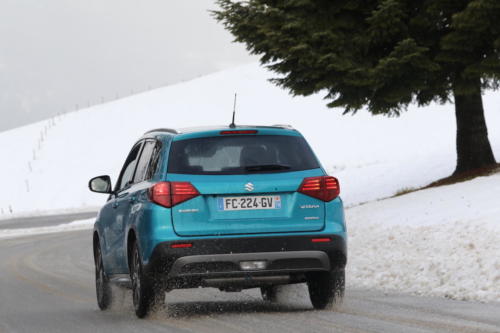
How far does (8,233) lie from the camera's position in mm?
38219

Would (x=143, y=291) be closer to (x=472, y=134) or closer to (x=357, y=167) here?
(x=472, y=134)

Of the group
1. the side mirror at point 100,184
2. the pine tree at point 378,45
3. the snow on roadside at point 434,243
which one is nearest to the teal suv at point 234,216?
the side mirror at point 100,184

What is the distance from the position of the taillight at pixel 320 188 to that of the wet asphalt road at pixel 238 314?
44.5 inches

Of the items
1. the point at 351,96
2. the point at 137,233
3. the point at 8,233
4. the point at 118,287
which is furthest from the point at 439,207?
the point at 8,233

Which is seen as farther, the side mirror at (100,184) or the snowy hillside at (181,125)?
the snowy hillside at (181,125)

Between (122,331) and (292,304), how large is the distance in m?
2.46

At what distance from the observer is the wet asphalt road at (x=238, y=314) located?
8391 millimetres

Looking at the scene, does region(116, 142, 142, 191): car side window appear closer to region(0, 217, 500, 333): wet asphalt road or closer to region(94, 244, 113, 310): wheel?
region(94, 244, 113, 310): wheel

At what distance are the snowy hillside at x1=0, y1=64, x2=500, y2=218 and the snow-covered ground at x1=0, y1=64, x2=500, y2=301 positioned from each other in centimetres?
14

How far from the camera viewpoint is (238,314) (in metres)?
9.56

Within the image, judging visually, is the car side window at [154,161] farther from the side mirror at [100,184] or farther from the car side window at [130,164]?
the side mirror at [100,184]

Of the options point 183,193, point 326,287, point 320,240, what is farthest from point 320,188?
point 183,193

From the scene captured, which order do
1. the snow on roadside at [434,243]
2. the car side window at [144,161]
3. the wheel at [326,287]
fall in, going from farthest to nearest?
the snow on roadside at [434,243]
the car side window at [144,161]
the wheel at [326,287]

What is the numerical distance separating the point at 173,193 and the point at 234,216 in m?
0.59
